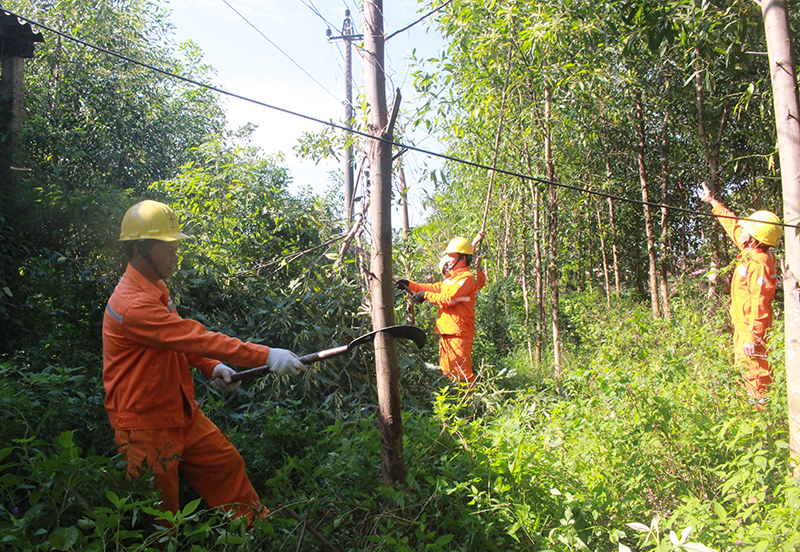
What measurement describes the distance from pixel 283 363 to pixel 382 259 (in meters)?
0.77

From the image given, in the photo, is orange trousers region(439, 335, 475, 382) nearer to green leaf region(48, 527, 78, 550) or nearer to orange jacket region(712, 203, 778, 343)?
orange jacket region(712, 203, 778, 343)

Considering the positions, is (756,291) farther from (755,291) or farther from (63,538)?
(63,538)

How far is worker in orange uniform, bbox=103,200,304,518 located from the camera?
2422 millimetres

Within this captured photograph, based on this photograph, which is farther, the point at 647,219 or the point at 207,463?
the point at 647,219

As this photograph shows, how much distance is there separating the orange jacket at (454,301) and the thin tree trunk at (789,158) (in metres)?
2.79

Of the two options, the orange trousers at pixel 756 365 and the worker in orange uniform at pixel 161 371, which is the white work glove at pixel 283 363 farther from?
the orange trousers at pixel 756 365

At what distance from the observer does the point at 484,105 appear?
20.4ft

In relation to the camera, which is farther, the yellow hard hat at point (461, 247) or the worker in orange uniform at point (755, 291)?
the yellow hard hat at point (461, 247)

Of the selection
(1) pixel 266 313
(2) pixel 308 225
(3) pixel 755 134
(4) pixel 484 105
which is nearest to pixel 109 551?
(1) pixel 266 313

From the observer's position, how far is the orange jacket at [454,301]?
5.21 metres

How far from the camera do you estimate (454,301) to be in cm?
523

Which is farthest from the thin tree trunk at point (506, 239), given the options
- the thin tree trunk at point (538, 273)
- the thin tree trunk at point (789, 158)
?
the thin tree trunk at point (789, 158)

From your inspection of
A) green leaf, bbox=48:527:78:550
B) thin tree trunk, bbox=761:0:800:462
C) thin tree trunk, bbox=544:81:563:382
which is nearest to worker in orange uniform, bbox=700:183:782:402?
thin tree trunk, bbox=761:0:800:462

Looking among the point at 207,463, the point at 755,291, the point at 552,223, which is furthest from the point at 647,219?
the point at 207,463
